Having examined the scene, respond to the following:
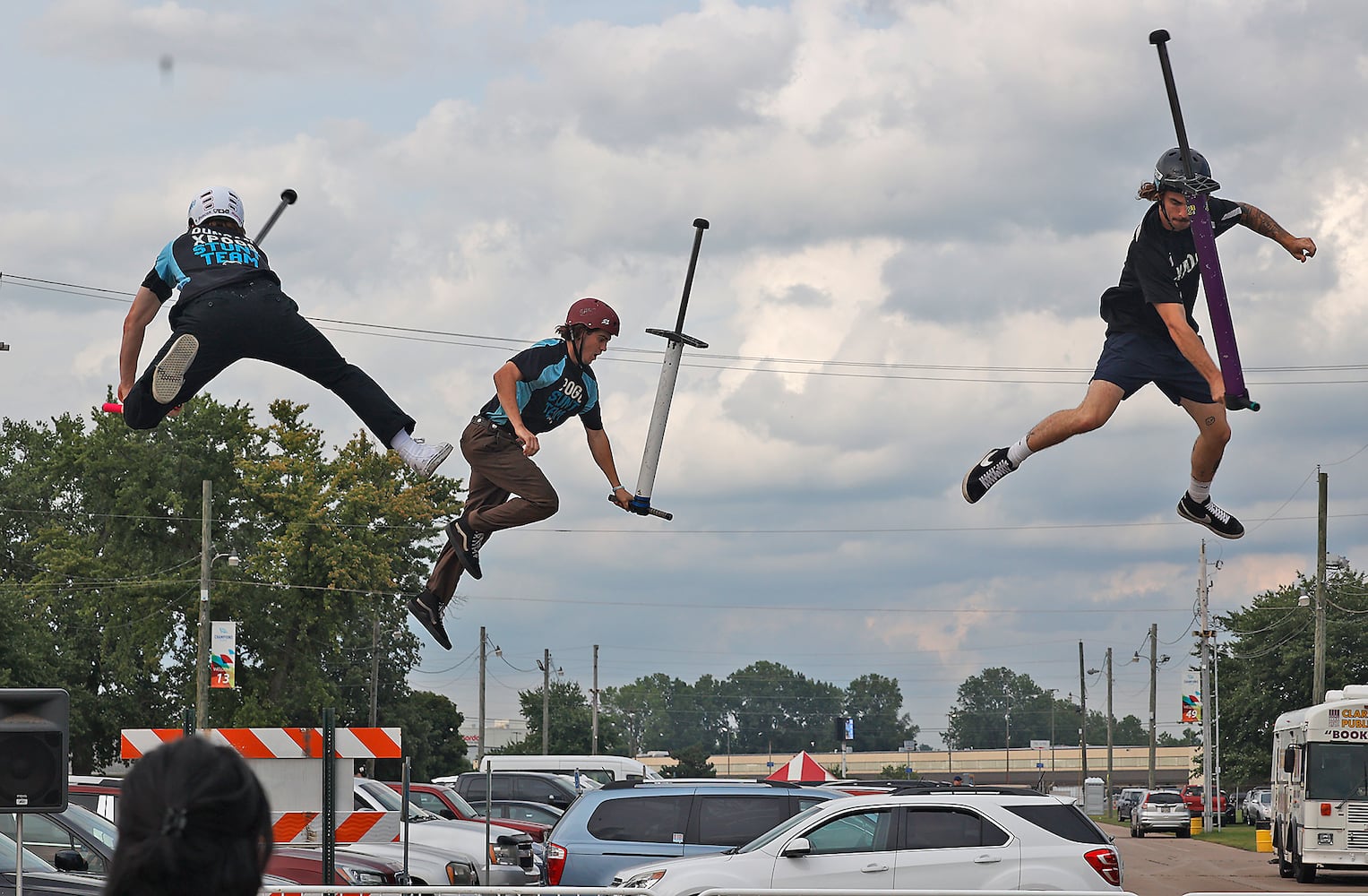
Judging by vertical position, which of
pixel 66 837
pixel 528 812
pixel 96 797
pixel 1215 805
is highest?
pixel 96 797

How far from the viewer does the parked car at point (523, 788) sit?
107ft

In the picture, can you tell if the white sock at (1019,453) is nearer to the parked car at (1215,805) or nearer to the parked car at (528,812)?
the parked car at (528,812)

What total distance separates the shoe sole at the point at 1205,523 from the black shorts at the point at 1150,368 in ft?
2.43

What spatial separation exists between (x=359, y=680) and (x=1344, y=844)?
55641 mm

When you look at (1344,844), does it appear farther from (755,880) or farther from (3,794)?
(3,794)

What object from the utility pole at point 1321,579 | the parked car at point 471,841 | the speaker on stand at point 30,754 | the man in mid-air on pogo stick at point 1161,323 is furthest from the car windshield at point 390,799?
the utility pole at point 1321,579

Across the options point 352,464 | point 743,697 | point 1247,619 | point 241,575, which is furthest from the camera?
point 743,697

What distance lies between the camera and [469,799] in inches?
1325

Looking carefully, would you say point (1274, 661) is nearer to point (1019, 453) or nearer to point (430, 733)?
point (430, 733)

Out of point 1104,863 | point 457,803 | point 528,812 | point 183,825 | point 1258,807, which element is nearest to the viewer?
point 183,825

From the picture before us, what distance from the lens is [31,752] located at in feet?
34.9

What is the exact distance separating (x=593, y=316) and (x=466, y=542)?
4.80ft

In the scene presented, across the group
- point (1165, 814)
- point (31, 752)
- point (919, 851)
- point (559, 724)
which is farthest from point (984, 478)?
point (559, 724)

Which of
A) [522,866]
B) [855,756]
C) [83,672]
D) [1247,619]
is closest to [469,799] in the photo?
[522,866]
